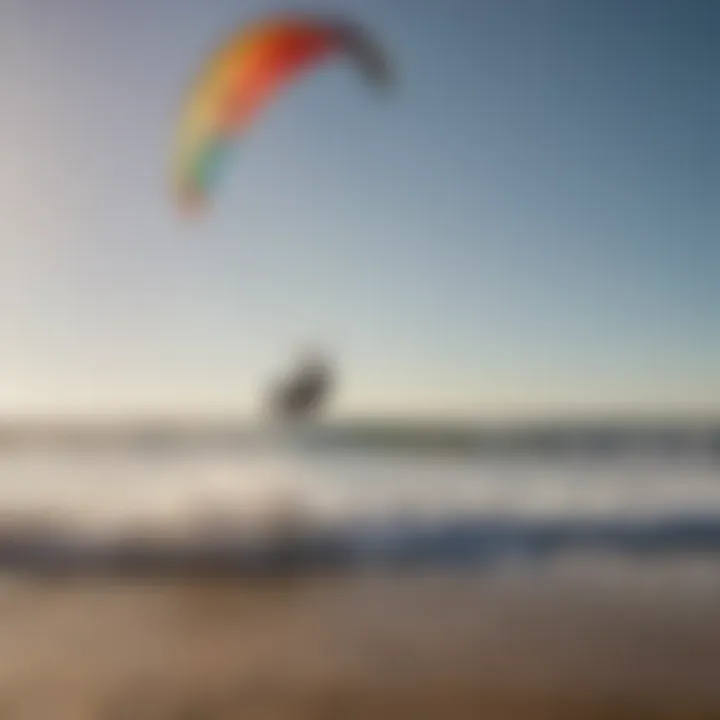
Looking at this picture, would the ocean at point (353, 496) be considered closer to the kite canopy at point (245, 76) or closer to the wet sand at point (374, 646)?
the wet sand at point (374, 646)

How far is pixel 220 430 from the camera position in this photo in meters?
1.18

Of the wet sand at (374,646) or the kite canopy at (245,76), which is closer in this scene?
the wet sand at (374,646)

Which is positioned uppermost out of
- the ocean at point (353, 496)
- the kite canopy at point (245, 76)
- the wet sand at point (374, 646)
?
the kite canopy at point (245, 76)

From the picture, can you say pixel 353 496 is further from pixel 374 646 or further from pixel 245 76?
pixel 245 76

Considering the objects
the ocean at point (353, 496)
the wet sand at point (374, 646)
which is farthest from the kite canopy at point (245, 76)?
the wet sand at point (374, 646)

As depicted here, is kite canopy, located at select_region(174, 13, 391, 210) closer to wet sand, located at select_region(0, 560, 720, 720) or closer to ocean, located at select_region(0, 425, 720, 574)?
ocean, located at select_region(0, 425, 720, 574)

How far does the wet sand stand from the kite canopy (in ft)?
1.57

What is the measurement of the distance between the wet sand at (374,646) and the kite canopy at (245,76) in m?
0.48

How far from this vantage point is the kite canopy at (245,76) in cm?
118

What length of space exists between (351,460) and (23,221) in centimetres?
49

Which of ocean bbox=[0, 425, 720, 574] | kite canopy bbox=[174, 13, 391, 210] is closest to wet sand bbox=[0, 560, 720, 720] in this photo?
ocean bbox=[0, 425, 720, 574]

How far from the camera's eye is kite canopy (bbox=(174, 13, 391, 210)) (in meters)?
1.18

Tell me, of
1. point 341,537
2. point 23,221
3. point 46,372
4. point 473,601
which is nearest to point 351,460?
point 341,537

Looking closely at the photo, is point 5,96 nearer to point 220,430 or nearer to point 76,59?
point 76,59
